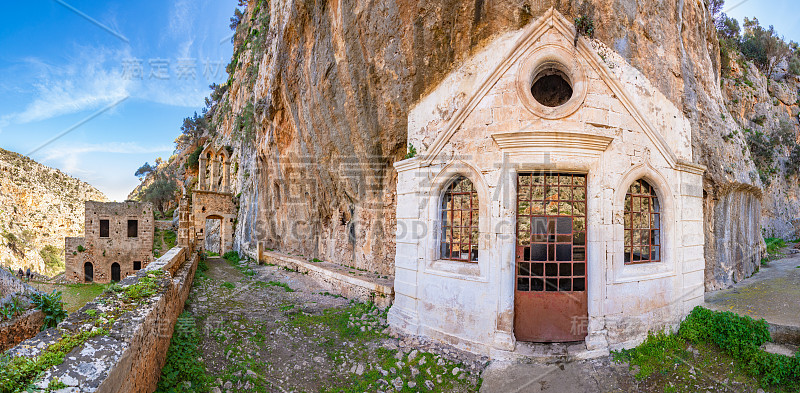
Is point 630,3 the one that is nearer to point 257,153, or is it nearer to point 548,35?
point 548,35

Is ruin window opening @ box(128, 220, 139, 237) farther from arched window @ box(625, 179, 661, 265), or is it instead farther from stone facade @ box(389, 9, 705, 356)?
arched window @ box(625, 179, 661, 265)

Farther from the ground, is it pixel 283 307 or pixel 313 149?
pixel 313 149

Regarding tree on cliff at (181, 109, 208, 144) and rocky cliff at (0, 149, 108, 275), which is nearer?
rocky cliff at (0, 149, 108, 275)

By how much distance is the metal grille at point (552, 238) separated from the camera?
612 cm

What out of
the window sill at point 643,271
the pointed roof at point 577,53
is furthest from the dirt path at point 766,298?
the pointed roof at point 577,53

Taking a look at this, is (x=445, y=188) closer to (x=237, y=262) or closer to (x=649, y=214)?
(x=649, y=214)

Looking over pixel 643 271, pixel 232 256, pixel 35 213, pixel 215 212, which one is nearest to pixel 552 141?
pixel 643 271

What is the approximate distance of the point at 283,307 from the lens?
362 inches

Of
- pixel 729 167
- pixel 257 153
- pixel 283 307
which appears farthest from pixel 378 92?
pixel 257 153

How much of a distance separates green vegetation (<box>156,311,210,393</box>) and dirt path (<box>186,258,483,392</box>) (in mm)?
164

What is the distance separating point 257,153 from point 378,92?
12.8 meters

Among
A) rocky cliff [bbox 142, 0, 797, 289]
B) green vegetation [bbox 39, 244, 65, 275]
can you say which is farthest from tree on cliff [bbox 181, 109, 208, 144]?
rocky cliff [bbox 142, 0, 797, 289]

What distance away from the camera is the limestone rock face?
6.62 m

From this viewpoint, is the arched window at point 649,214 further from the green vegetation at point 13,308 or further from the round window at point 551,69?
the green vegetation at point 13,308
